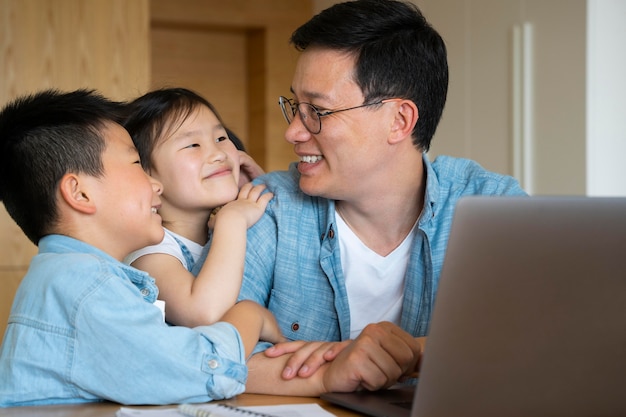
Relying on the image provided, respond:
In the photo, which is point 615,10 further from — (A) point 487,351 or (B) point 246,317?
(A) point 487,351

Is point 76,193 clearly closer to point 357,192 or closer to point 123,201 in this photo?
point 123,201

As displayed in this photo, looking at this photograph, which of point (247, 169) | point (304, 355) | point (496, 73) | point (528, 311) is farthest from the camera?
point (496, 73)

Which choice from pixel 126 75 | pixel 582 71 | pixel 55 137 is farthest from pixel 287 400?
pixel 126 75

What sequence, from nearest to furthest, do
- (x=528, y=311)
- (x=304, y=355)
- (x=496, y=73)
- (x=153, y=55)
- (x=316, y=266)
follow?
1. (x=528, y=311)
2. (x=304, y=355)
3. (x=316, y=266)
4. (x=496, y=73)
5. (x=153, y=55)

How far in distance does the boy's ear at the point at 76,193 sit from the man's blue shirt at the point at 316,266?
16.1 inches

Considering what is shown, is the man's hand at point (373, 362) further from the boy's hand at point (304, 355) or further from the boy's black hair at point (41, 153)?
the boy's black hair at point (41, 153)

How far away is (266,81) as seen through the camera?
468cm

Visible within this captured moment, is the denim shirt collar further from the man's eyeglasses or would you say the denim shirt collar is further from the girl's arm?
the man's eyeglasses

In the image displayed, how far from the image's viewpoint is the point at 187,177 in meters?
1.68

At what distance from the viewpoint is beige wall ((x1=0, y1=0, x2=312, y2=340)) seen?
10.5 feet

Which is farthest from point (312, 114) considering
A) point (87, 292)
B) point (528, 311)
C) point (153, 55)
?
point (153, 55)

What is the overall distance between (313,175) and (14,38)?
202 cm

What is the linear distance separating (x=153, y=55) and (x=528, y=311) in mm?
4048

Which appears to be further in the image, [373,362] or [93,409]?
[373,362]
